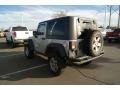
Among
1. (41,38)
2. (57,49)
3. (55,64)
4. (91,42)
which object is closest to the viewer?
(91,42)

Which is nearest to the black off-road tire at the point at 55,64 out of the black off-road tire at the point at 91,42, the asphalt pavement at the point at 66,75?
the asphalt pavement at the point at 66,75

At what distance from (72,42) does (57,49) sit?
72 cm

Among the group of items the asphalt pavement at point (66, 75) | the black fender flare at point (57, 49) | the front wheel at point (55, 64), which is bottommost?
the asphalt pavement at point (66, 75)

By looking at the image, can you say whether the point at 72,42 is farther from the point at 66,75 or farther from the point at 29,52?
the point at 29,52

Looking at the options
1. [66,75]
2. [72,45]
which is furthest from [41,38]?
[72,45]

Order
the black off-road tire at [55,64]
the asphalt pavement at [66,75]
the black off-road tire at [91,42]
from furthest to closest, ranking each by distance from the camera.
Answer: the black off-road tire at [55,64]
the black off-road tire at [91,42]
the asphalt pavement at [66,75]

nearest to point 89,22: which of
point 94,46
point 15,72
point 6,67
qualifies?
point 94,46

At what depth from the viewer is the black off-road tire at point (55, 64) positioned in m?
6.40

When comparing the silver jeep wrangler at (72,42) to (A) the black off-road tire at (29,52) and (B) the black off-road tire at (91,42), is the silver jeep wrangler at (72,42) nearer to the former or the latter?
(B) the black off-road tire at (91,42)

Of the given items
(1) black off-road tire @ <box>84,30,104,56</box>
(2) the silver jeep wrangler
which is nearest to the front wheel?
(2) the silver jeep wrangler

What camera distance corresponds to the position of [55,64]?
6.69m

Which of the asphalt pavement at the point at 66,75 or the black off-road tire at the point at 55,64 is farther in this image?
the black off-road tire at the point at 55,64

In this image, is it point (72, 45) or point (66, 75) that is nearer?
point (72, 45)

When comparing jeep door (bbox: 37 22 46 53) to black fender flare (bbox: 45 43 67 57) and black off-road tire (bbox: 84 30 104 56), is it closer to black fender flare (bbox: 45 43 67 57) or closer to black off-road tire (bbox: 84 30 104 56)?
black fender flare (bbox: 45 43 67 57)
